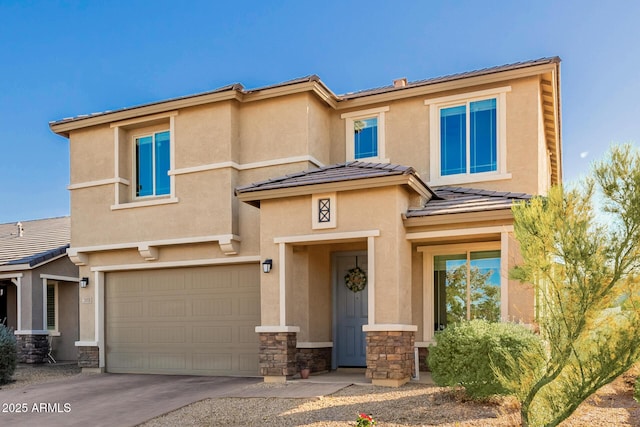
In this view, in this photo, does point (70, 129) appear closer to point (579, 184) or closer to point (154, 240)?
point (154, 240)

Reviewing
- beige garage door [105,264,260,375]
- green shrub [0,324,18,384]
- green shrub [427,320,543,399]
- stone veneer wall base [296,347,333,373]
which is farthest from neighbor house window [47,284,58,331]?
green shrub [427,320,543,399]

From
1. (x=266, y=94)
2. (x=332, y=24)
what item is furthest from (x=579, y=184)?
(x=332, y=24)

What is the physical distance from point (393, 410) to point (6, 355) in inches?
344

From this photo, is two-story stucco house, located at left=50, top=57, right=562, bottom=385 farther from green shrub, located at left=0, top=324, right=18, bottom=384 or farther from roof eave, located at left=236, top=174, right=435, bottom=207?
green shrub, located at left=0, top=324, right=18, bottom=384

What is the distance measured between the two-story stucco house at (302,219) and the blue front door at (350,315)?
30 millimetres

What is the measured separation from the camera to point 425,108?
12844 millimetres

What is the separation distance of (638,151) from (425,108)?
6979 millimetres

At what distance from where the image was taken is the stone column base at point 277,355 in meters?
11.1

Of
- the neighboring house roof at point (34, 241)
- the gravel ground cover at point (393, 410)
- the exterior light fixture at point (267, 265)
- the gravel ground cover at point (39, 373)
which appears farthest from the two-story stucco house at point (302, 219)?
the neighboring house roof at point (34, 241)

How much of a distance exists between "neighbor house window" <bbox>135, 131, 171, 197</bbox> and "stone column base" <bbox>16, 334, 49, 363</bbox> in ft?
19.2

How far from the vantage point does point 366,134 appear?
44.2 feet

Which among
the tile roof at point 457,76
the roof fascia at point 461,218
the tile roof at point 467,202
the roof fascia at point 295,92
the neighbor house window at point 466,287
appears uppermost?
the tile roof at point 457,76

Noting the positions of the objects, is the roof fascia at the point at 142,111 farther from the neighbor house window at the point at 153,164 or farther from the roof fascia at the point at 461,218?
the roof fascia at the point at 461,218

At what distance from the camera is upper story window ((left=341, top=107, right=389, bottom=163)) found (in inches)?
520
